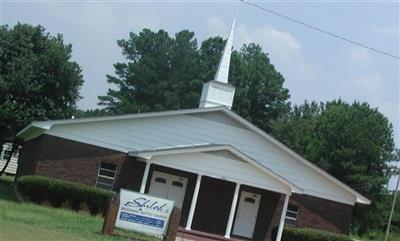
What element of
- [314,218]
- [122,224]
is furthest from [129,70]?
[122,224]

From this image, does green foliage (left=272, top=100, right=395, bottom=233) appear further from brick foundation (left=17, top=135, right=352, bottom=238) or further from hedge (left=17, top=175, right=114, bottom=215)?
hedge (left=17, top=175, right=114, bottom=215)

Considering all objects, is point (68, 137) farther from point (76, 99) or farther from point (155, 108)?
point (155, 108)

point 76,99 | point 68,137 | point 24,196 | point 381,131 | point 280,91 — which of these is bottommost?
point 24,196

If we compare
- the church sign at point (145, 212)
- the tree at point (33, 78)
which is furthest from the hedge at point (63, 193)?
the tree at point (33, 78)

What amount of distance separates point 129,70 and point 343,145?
36570 millimetres

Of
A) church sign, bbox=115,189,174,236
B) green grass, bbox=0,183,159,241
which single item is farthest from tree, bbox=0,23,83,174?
church sign, bbox=115,189,174,236

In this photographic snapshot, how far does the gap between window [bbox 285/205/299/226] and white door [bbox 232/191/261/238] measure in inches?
62.3

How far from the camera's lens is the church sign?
65.6ft

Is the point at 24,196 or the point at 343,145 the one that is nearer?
the point at 24,196

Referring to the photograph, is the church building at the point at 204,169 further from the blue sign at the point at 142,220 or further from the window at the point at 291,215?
the blue sign at the point at 142,220

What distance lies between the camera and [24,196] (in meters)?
27.6

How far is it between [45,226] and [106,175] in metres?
11.0

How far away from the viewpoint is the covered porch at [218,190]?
28641 millimetres

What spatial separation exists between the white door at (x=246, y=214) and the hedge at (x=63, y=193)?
6.67 metres
